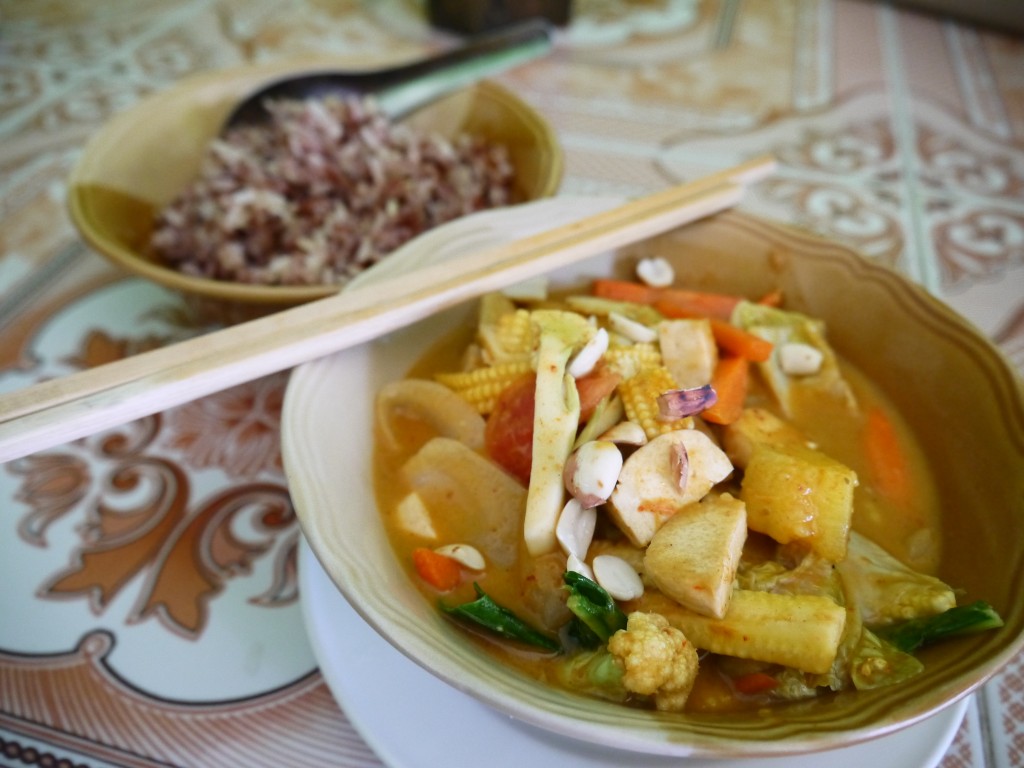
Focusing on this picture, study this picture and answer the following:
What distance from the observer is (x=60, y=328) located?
1525 millimetres

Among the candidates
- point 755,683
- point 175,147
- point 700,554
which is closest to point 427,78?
point 175,147

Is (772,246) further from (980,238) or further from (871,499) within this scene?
(980,238)

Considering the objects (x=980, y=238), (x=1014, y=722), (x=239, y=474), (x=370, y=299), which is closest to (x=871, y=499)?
(x=1014, y=722)

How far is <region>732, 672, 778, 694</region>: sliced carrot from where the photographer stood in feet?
2.56

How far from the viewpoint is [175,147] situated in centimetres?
167

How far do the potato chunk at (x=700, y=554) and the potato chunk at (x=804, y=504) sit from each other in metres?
0.04

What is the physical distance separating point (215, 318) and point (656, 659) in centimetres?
101

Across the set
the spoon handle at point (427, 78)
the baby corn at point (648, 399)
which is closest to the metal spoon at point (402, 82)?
the spoon handle at point (427, 78)

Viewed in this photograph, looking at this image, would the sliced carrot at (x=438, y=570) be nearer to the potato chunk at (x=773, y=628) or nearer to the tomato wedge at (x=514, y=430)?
the tomato wedge at (x=514, y=430)

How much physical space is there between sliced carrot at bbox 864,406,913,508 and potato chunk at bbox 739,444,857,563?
195 mm

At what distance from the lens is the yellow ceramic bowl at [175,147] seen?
142 centimetres

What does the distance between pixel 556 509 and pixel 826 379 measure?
0.54 m

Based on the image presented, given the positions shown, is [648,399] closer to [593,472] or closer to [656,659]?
[593,472]

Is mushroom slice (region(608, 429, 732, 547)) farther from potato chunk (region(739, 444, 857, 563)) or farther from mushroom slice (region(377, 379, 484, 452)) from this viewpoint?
mushroom slice (region(377, 379, 484, 452))
